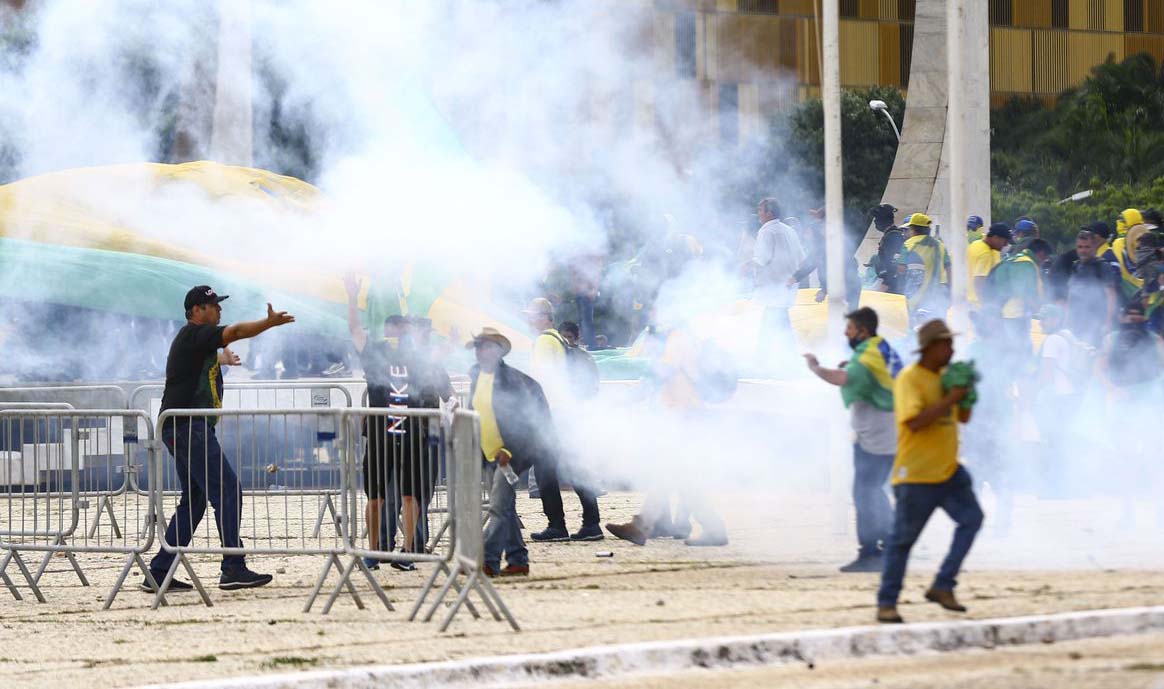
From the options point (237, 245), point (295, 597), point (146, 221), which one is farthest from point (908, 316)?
point (146, 221)

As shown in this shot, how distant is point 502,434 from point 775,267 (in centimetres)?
477

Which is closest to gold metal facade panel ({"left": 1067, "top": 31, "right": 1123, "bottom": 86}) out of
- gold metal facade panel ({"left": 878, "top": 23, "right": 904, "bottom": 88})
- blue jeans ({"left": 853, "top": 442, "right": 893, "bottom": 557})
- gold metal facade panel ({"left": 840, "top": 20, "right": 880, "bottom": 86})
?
gold metal facade panel ({"left": 878, "top": 23, "right": 904, "bottom": 88})

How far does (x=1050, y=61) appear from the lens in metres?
61.1

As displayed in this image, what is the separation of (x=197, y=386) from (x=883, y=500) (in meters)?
4.07

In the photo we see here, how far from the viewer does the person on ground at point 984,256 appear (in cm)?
1395

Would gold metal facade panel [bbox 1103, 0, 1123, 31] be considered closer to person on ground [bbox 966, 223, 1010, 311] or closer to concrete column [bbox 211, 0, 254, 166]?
concrete column [bbox 211, 0, 254, 166]

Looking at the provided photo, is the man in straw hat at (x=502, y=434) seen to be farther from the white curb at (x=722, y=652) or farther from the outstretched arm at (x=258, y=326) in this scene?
the white curb at (x=722, y=652)

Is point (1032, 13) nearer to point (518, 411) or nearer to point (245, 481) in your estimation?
point (245, 481)

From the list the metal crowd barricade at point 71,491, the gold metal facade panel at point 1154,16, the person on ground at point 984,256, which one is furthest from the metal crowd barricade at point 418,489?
the gold metal facade panel at point 1154,16

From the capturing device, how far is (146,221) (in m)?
20.6

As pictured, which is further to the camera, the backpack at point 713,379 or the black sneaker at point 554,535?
the black sneaker at point 554,535

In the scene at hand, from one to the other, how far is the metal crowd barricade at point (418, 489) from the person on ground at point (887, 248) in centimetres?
564

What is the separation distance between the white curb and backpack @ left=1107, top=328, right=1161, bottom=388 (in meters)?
4.28

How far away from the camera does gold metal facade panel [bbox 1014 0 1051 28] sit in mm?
60469
